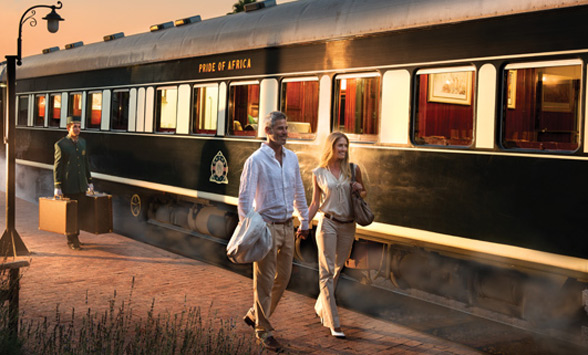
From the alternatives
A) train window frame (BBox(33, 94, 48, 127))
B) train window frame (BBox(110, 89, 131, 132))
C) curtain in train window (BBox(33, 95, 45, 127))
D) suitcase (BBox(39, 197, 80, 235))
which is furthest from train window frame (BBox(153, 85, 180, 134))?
curtain in train window (BBox(33, 95, 45, 127))

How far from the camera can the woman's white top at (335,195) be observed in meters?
6.45

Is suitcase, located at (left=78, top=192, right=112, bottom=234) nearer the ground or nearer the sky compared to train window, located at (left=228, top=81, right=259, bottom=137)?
nearer the ground

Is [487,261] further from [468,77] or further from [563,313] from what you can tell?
[468,77]

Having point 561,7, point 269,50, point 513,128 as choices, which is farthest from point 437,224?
point 269,50

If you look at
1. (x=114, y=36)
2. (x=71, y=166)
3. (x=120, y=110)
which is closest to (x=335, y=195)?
(x=71, y=166)

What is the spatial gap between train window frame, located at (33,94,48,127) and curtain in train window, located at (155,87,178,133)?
5.98 m

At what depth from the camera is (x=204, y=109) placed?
11.1 meters

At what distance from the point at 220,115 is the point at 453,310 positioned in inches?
186

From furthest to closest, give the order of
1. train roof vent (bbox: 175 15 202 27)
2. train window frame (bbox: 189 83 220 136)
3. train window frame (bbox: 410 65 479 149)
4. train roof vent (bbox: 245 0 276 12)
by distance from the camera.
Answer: train roof vent (bbox: 175 15 202 27), train window frame (bbox: 189 83 220 136), train roof vent (bbox: 245 0 276 12), train window frame (bbox: 410 65 479 149)

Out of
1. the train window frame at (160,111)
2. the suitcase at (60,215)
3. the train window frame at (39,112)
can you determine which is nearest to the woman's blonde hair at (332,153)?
Result: the suitcase at (60,215)

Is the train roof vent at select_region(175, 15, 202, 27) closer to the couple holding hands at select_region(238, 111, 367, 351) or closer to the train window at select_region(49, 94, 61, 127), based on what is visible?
the train window at select_region(49, 94, 61, 127)

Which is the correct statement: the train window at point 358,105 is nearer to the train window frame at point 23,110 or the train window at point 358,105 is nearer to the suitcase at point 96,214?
the suitcase at point 96,214

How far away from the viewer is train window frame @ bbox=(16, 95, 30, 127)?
1847 centimetres

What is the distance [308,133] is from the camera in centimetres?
877
